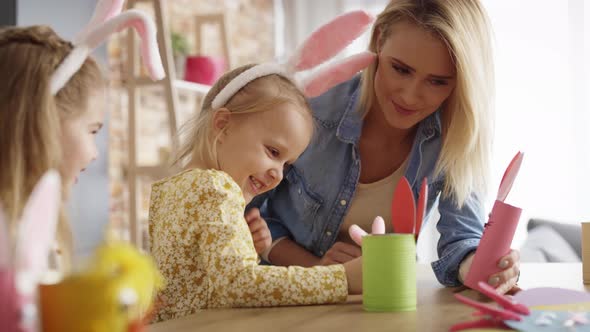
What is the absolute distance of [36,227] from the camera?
1.80ft

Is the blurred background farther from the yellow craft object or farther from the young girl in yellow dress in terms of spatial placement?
the yellow craft object

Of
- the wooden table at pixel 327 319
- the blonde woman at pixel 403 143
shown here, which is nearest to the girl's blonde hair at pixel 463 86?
the blonde woman at pixel 403 143

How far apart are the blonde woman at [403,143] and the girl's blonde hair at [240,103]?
286mm

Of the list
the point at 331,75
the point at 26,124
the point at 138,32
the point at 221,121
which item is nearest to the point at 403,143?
the point at 331,75

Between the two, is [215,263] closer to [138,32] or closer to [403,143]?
[138,32]

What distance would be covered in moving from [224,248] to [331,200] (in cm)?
65

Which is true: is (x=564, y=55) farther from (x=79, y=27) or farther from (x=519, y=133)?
(x=79, y=27)

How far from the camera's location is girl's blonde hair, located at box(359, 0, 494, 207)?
1.42 meters

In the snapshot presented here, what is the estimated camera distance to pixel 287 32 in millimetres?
4875

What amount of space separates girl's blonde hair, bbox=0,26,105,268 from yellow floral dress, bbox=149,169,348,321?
0.31 m

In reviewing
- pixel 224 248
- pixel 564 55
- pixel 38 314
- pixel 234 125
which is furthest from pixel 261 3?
pixel 38 314

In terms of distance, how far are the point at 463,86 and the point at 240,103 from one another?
49 cm

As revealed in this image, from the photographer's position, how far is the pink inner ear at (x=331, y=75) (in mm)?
1378

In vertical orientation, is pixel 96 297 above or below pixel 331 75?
below
